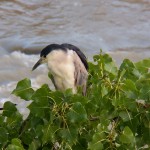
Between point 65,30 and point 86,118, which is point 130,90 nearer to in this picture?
point 86,118

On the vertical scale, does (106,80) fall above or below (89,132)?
above

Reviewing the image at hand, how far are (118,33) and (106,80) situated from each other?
556 centimetres

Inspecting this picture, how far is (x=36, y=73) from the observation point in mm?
6379

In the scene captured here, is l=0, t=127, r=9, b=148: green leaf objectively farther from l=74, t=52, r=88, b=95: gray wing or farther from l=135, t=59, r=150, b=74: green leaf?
l=74, t=52, r=88, b=95: gray wing

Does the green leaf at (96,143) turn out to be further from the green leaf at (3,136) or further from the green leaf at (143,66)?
the green leaf at (143,66)

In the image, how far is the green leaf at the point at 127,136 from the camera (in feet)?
6.45

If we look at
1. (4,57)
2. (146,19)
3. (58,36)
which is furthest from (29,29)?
(146,19)

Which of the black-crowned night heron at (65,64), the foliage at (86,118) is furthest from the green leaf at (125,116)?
the black-crowned night heron at (65,64)

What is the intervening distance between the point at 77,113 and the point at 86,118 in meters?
0.05

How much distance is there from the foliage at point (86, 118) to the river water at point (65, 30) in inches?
142

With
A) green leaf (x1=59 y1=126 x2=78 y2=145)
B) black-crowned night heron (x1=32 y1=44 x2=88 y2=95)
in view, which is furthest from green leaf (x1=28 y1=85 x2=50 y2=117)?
black-crowned night heron (x1=32 y1=44 x2=88 y2=95)

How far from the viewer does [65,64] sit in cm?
320

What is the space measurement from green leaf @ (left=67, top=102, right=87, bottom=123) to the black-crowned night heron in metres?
1.08

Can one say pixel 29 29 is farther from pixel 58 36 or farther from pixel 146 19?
pixel 146 19
